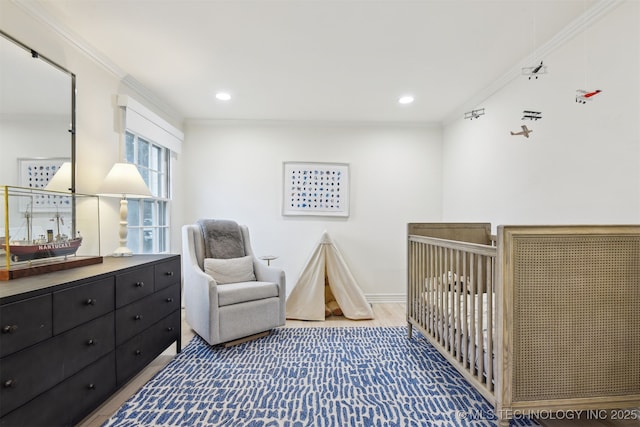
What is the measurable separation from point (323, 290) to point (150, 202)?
2.04 m

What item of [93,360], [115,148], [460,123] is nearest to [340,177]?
[460,123]

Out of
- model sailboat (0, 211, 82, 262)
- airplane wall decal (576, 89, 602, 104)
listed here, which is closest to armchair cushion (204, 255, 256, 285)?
model sailboat (0, 211, 82, 262)

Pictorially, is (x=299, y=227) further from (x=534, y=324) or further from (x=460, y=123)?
(x=534, y=324)

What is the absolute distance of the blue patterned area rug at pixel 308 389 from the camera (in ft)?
5.04

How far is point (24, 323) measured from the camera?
1107mm

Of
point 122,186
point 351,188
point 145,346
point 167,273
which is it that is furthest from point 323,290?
point 122,186

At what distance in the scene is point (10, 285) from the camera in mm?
1213

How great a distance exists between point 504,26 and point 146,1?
2.14 metres

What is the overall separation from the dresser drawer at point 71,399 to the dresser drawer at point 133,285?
0.29m

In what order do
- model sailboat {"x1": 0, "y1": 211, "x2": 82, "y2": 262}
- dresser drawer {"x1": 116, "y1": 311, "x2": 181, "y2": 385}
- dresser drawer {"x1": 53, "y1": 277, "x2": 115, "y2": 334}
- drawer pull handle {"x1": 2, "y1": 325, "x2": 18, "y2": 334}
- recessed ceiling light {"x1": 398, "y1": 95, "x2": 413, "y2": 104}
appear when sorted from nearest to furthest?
drawer pull handle {"x1": 2, "y1": 325, "x2": 18, "y2": 334} < dresser drawer {"x1": 53, "y1": 277, "x2": 115, "y2": 334} < model sailboat {"x1": 0, "y1": 211, "x2": 82, "y2": 262} < dresser drawer {"x1": 116, "y1": 311, "x2": 181, "y2": 385} < recessed ceiling light {"x1": 398, "y1": 95, "x2": 413, "y2": 104}

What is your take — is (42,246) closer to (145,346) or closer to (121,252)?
(121,252)

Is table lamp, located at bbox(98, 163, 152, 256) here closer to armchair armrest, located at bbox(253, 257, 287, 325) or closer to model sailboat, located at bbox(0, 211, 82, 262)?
model sailboat, located at bbox(0, 211, 82, 262)

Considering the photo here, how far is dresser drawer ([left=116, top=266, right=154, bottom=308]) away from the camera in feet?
5.36

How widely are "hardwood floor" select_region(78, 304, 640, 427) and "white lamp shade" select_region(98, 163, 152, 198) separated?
125 centimetres
